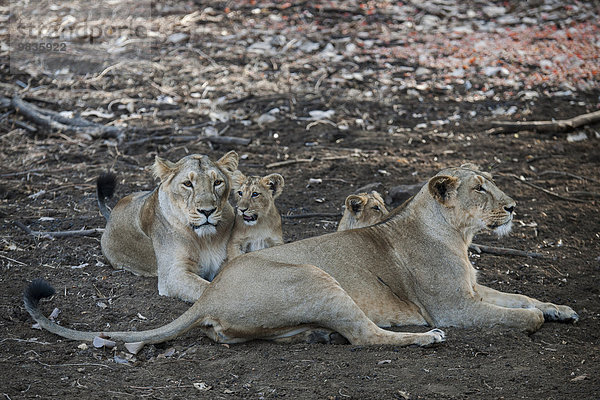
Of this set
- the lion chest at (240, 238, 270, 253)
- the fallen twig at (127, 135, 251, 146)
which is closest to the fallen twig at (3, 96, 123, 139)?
the fallen twig at (127, 135, 251, 146)

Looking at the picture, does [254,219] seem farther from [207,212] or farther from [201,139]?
[201,139]

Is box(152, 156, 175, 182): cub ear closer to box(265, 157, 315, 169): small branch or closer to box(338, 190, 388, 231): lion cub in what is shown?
box(338, 190, 388, 231): lion cub

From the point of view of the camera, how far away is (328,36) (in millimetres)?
13727

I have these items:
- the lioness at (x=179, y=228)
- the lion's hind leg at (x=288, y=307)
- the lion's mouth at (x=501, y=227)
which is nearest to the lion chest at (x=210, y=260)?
the lioness at (x=179, y=228)

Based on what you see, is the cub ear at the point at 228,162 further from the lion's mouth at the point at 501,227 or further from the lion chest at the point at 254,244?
the lion's mouth at the point at 501,227

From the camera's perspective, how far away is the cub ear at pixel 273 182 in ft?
22.5

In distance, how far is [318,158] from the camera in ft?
31.7

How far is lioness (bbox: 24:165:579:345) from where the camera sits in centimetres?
523

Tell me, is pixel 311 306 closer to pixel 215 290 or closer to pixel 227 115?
pixel 215 290

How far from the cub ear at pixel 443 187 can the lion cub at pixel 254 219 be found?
1541 mm

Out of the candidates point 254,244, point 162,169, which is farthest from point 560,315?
point 162,169

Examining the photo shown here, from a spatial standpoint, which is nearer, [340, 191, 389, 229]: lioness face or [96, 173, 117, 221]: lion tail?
[340, 191, 389, 229]: lioness face

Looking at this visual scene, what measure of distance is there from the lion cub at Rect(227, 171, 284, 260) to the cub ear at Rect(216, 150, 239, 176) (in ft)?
0.21

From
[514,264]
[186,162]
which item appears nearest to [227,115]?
[186,162]
